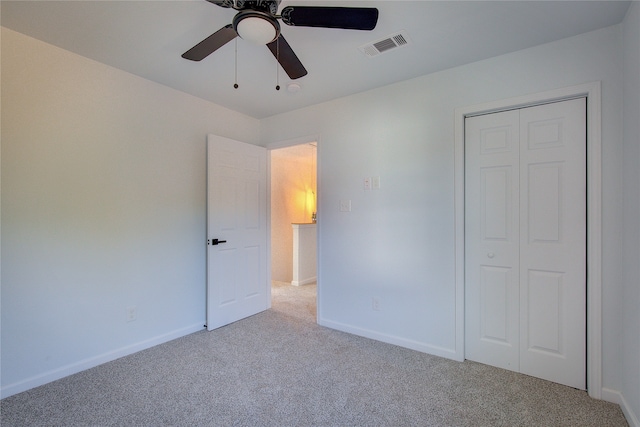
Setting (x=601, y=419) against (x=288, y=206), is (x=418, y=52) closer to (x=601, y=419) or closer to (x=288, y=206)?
(x=601, y=419)

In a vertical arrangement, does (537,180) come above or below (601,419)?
above

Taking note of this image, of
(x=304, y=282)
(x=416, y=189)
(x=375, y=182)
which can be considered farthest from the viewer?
(x=304, y=282)

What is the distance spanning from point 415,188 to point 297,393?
6.18 feet

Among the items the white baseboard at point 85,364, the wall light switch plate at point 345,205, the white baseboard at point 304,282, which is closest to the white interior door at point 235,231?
the white baseboard at point 85,364

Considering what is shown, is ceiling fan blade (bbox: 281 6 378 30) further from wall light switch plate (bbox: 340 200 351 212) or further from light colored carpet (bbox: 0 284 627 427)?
light colored carpet (bbox: 0 284 627 427)

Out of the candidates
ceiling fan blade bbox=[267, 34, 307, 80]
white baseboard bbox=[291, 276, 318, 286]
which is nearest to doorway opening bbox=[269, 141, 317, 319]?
white baseboard bbox=[291, 276, 318, 286]

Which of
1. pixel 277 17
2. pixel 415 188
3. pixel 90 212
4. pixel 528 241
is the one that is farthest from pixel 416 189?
pixel 90 212

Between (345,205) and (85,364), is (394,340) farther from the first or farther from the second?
(85,364)

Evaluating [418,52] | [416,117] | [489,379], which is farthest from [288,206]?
[489,379]

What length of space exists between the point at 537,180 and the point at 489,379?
1512 millimetres

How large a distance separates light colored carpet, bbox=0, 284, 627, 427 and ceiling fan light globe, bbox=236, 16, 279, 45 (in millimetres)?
2125

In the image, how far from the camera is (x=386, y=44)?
2129mm

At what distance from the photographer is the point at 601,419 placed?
1743mm

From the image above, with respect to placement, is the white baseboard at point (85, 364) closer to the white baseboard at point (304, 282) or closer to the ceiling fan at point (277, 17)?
the white baseboard at point (304, 282)
